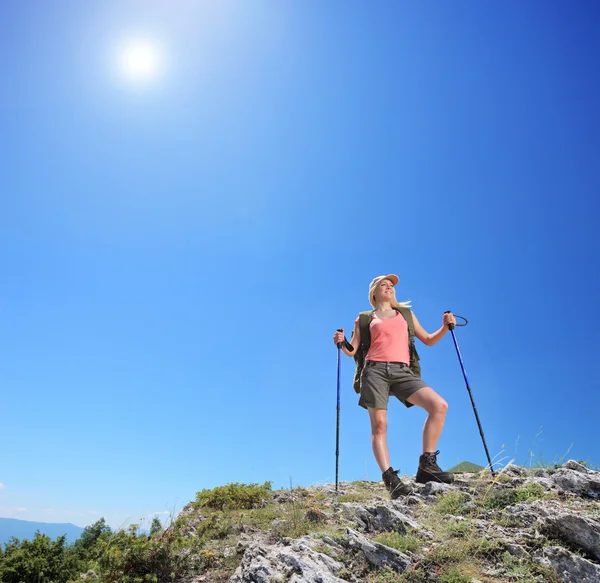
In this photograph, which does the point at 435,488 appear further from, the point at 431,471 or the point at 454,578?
the point at 454,578

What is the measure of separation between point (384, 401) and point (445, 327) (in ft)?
8.53

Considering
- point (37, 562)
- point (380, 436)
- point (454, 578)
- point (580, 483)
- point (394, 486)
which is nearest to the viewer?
point (454, 578)

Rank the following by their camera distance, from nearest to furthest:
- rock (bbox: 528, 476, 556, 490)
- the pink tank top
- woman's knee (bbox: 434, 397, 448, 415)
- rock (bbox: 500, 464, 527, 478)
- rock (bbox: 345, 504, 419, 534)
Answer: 1. rock (bbox: 345, 504, 419, 534)
2. rock (bbox: 528, 476, 556, 490)
3. rock (bbox: 500, 464, 527, 478)
4. woman's knee (bbox: 434, 397, 448, 415)
5. the pink tank top

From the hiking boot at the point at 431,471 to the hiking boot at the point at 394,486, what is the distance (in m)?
0.55

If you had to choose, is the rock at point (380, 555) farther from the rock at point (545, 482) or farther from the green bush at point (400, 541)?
the rock at point (545, 482)

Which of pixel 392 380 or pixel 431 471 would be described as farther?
pixel 392 380

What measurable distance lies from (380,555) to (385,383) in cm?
384

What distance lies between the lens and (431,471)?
7.63 meters

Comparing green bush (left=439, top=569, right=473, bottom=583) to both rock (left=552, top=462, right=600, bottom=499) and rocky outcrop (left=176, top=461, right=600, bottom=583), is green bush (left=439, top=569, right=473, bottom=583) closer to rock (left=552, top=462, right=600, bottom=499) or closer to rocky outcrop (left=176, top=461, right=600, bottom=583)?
rocky outcrop (left=176, top=461, right=600, bottom=583)

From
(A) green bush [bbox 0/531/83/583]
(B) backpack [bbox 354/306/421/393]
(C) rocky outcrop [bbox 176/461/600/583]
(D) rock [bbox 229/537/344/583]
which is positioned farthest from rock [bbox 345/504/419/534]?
(A) green bush [bbox 0/531/83/583]

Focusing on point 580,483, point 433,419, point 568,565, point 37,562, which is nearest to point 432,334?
point 433,419

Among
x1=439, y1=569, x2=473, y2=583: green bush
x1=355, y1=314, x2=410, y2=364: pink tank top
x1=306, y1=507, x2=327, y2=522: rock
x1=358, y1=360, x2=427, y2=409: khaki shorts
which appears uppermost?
x1=355, y1=314, x2=410, y2=364: pink tank top

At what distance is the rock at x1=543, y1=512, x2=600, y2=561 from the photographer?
4.49 meters

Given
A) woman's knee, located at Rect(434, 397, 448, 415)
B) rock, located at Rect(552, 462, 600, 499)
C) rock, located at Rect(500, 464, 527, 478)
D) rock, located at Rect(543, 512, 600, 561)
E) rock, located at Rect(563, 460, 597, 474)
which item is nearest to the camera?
rock, located at Rect(543, 512, 600, 561)
